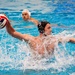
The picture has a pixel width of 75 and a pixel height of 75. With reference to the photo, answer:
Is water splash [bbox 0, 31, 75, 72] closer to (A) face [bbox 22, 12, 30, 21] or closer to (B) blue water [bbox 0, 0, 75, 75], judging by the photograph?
(B) blue water [bbox 0, 0, 75, 75]

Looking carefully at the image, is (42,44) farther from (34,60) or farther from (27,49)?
(27,49)

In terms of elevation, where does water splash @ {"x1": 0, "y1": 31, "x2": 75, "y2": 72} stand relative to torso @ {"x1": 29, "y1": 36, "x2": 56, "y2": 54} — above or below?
below

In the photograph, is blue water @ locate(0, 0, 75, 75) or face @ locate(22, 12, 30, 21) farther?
face @ locate(22, 12, 30, 21)

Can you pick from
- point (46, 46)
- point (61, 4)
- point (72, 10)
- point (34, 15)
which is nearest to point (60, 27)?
point (34, 15)

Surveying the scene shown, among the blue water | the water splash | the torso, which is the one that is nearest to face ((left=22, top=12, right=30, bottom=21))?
the blue water

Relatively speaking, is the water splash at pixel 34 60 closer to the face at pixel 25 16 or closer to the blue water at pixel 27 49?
the blue water at pixel 27 49

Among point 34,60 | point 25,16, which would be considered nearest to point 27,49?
point 34,60

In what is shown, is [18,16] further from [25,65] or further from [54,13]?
[25,65]

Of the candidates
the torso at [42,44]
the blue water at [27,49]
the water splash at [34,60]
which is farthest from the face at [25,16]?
the torso at [42,44]

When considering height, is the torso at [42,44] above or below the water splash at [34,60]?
above

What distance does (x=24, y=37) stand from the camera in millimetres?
3963

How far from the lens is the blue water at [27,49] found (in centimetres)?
398

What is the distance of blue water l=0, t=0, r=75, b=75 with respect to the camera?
3.98 metres

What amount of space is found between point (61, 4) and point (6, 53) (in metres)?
5.46
